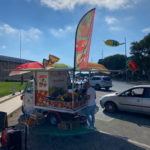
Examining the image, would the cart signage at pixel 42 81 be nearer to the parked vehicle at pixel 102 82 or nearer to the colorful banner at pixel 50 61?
the colorful banner at pixel 50 61

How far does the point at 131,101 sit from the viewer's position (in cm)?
847

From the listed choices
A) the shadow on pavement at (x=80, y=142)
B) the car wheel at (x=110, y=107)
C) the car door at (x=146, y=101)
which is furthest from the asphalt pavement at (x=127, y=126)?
the car door at (x=146, y=101)

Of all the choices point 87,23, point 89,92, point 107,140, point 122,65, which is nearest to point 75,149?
point 107,140

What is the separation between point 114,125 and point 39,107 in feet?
11.1

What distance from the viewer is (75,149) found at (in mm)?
5016

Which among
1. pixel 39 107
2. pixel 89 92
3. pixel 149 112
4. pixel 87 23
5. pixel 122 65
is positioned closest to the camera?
pixel 87 23

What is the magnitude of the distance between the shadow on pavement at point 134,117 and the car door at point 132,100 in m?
0.40

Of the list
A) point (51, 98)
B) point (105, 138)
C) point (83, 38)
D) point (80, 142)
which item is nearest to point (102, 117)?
point (105, 138)

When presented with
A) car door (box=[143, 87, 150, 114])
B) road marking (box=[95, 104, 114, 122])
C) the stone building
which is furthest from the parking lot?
the stone building

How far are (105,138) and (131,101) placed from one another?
10.8 ft

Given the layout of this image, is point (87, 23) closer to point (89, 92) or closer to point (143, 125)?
point (89, 92)

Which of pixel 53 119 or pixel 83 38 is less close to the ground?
pixel 83 38

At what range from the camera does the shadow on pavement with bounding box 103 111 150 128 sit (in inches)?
301

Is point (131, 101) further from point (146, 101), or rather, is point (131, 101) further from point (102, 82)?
point (102, 82)
